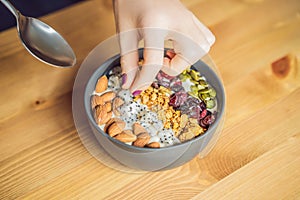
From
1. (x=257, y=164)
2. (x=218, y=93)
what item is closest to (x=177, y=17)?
(x=218, y=93)

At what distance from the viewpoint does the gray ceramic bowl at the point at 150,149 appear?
0.46 meters

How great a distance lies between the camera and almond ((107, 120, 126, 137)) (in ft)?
1.55

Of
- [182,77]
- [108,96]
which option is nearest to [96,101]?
[108,96]

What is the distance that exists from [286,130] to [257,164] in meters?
0.08

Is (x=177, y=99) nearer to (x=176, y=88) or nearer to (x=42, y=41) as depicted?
(x=176, y=88)

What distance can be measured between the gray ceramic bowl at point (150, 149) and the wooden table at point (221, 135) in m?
0.03

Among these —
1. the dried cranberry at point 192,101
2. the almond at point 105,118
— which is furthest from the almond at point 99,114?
the dried cranberry at point 192,101

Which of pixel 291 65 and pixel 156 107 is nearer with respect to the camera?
pixel 156 107

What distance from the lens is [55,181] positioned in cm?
51

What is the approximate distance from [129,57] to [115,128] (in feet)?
0.31

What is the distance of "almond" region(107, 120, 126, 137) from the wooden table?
0.07 meters

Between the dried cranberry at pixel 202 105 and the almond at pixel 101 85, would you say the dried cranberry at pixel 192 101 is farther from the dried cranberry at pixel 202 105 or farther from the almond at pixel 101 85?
→ the almond at pixel 101 85

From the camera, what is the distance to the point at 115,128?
0.47 m

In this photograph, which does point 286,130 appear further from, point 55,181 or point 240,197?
point 55,181
